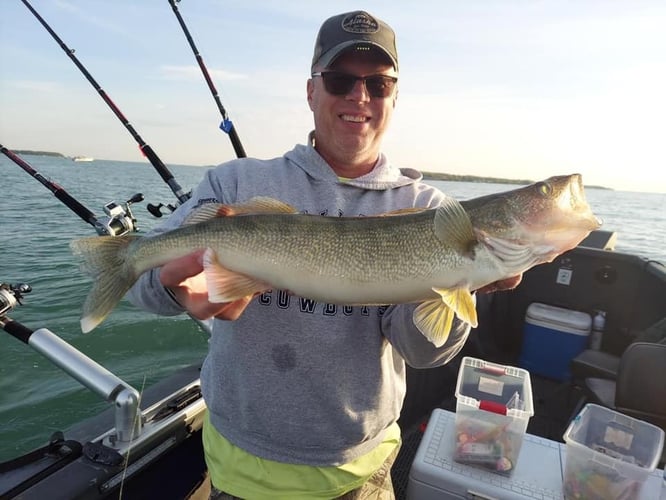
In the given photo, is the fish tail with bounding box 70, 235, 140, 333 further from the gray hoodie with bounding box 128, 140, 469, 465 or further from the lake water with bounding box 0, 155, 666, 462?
the lake water with bounding box 0, 155, 666, 462

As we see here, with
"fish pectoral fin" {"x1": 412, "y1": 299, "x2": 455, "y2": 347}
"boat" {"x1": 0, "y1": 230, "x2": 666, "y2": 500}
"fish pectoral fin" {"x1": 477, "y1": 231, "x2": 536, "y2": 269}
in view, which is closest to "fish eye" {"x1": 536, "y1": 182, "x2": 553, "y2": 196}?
"fish pectoral fin" {"x1": 477, "y1": 231, "x2": 536, "y2": 269}

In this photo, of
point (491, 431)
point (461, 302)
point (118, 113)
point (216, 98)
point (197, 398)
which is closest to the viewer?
point (461, 302)

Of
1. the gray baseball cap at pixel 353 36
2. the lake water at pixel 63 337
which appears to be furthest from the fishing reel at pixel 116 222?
the gray baseball cap at pixel 353 36

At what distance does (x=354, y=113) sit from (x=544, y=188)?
1177 millimetres

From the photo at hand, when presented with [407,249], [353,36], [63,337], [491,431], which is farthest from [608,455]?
[63,337]

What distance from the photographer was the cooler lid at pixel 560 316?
600 centimetres

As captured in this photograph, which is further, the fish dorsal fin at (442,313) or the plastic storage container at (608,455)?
the plastic storage container at (608,455)

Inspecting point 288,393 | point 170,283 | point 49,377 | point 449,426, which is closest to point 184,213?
point 170,283

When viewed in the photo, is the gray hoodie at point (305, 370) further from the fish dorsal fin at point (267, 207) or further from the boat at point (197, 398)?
the boat at point (197, 398)

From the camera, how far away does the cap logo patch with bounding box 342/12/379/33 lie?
281 cm

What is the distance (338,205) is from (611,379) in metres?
3.85

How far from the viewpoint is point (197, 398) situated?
3.80 m

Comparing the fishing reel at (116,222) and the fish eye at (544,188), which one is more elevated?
the fish eye at (544,188)

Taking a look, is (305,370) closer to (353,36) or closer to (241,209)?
(241,209)
